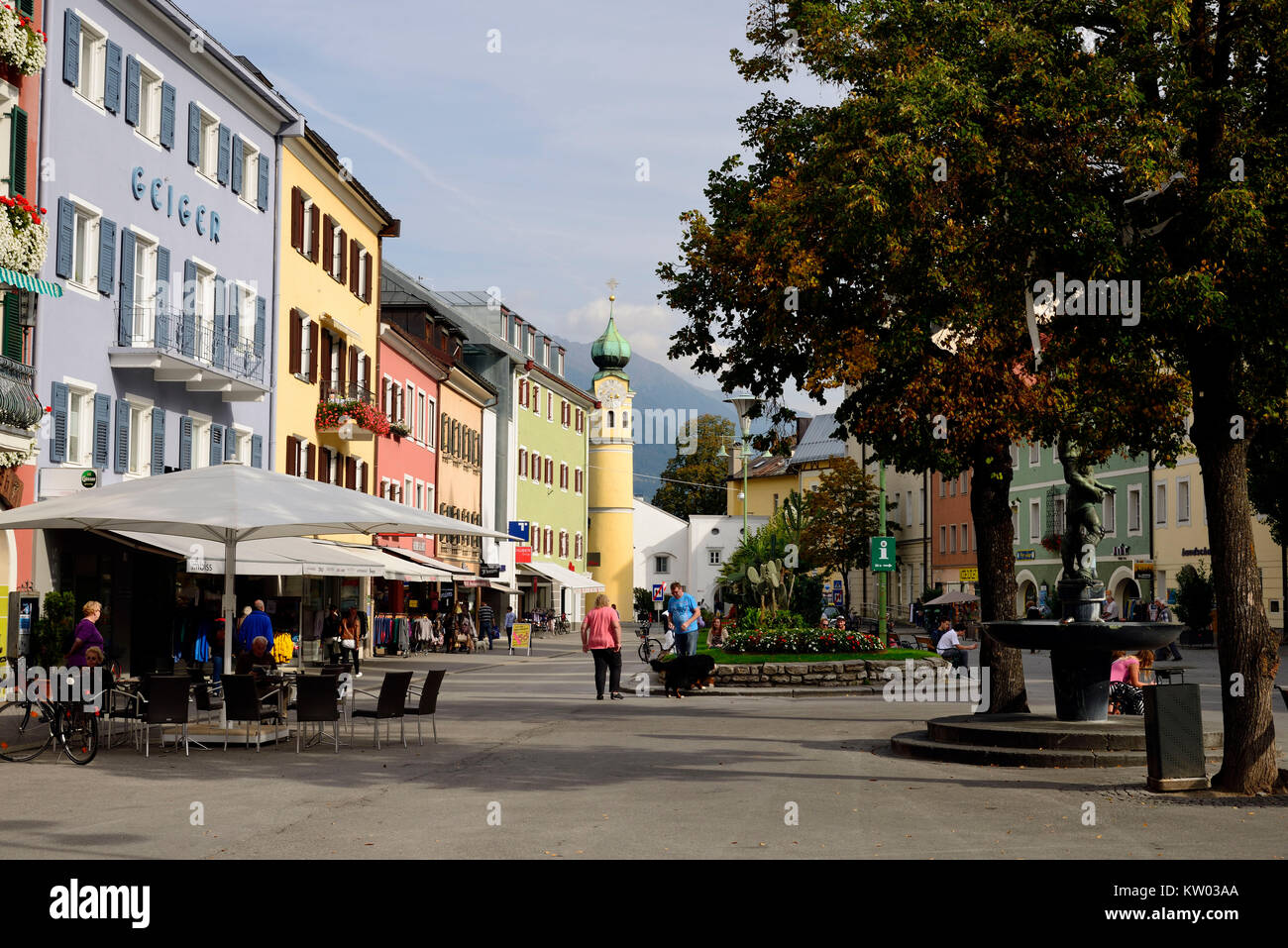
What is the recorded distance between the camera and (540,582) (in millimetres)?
76188

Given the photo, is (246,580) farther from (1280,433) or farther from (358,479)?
(1280,433)

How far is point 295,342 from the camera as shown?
3947 centimetres

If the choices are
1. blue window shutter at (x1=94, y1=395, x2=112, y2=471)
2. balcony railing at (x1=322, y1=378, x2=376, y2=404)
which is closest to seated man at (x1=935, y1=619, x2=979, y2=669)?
blue window shutter at (x1=94, y1=395, x2=112, y2=471)

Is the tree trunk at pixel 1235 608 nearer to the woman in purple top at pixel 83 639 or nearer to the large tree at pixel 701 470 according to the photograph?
the woman in purple top at pixel 83 639

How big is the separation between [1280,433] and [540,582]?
63.1 m


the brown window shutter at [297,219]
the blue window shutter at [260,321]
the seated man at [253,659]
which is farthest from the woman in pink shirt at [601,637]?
the brown window shutter at [297,219]

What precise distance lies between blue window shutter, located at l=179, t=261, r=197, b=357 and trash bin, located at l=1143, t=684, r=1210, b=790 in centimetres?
2292

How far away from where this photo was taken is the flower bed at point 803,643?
101 ft

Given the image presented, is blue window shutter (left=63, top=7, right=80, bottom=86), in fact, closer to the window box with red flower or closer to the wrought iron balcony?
the wrought iron balcony

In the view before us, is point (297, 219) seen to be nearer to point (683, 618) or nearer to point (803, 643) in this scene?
point (683, 618)

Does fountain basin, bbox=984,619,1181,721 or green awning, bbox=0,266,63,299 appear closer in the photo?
fountain basin, bbox=984,619,1181,721

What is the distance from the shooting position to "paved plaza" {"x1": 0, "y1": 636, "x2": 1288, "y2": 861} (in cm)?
987
